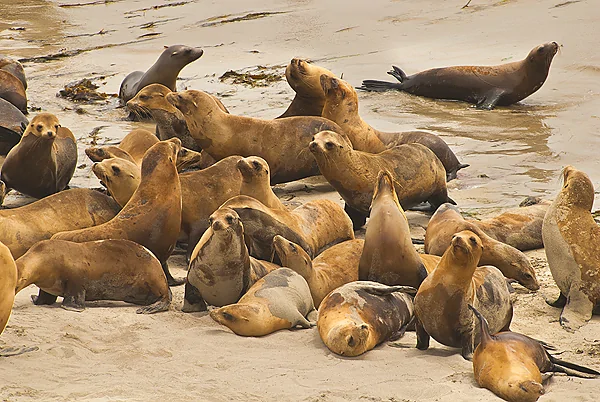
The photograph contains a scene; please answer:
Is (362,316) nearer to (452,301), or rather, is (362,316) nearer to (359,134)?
(452,301)

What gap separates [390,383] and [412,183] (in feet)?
11.0

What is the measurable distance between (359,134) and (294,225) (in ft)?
7.46

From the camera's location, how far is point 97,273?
17.4ft

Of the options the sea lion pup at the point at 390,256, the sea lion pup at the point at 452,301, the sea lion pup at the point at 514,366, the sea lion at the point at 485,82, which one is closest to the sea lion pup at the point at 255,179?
the sea lion pup at the point at 390,256

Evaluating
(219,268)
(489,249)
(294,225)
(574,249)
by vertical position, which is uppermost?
(219,268)

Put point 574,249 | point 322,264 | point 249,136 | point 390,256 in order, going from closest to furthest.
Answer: point 390,256 < point 574,249 < point 322,264 < point 249,136

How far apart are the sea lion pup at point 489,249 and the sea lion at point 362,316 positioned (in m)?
1.06

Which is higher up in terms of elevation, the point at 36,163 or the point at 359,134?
the point at 36,163

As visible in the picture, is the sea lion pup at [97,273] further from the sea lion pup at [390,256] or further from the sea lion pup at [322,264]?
the sea lion pup at [390,256]

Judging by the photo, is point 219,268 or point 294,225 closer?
point 219,268

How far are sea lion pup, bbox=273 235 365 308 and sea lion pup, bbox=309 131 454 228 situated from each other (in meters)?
1.18

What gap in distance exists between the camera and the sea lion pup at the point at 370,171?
718 centimetres

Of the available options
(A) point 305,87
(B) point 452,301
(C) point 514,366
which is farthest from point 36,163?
(C) point 514,366

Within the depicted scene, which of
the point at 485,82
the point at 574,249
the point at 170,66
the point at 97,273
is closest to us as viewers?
the point at 97,273
